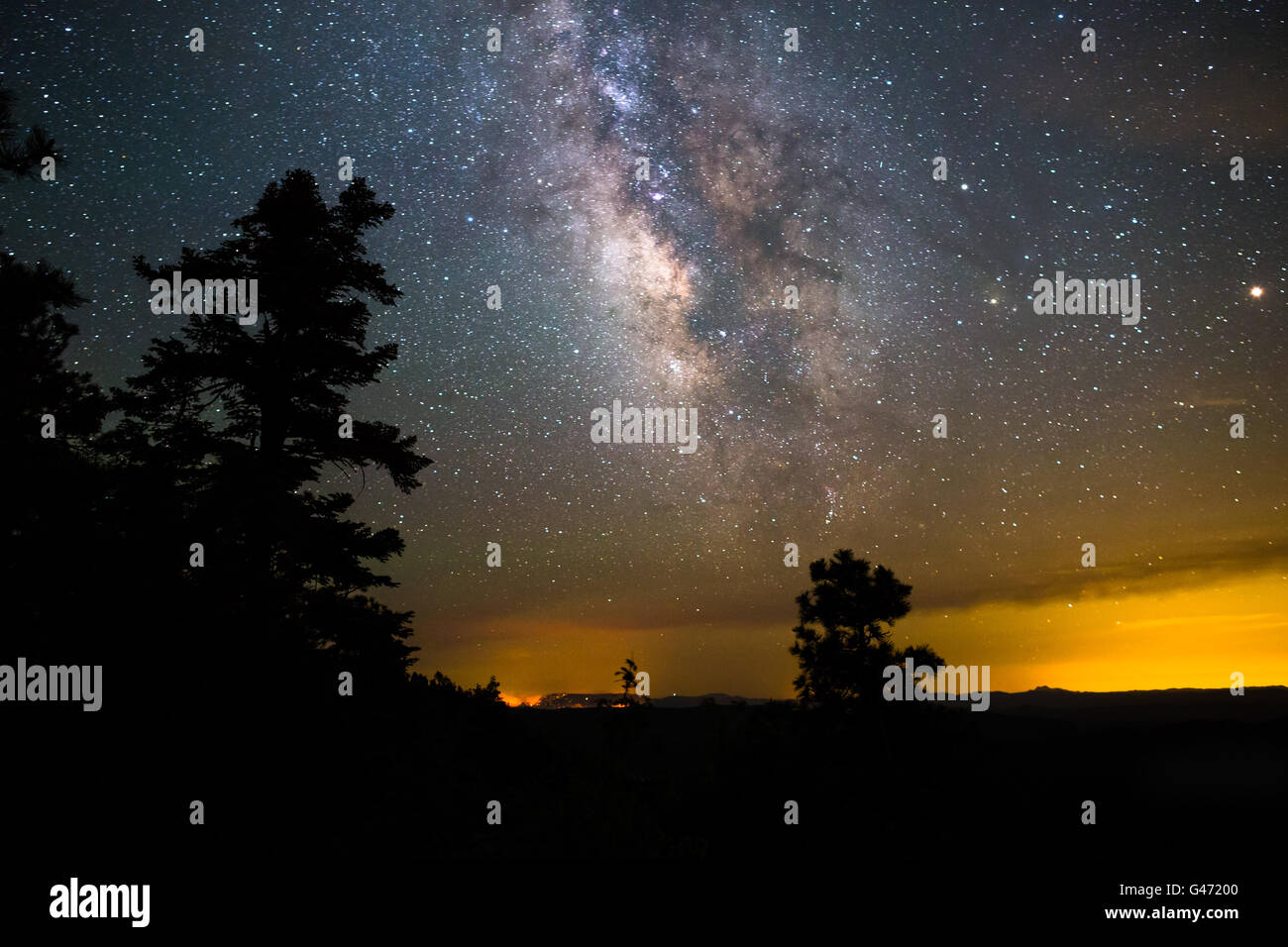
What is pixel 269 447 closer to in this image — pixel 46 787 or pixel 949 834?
pixel 46 787

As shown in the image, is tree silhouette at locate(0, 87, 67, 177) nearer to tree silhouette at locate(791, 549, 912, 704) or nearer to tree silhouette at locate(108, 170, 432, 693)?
tree silhouette at locate(108, 170, 432, 693)

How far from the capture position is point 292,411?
15.6 m

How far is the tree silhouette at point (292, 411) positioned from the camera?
1424 centimetres

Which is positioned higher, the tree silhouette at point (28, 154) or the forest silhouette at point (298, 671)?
the tree silhouette at point (28, 154)

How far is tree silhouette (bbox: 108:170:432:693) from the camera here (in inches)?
561

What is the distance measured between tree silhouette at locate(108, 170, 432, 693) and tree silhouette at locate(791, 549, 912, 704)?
39.8 ft

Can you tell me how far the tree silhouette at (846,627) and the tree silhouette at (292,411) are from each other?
39.8 feet

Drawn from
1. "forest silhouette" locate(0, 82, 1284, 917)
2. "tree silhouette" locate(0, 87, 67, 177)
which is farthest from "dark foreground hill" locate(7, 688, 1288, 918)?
"tree silhouette" locate(0, 87, 67, 177)

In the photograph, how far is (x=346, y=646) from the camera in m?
14.3

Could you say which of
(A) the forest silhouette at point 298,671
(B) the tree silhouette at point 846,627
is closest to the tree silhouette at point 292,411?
(A) the forest silhouette at point 298,671

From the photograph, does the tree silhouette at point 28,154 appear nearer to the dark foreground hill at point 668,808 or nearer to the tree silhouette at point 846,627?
the dark foreground hill at point 668,808

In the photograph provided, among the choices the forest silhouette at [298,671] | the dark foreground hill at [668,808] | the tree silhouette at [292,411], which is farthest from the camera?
the tree silhouette at [292,411]
